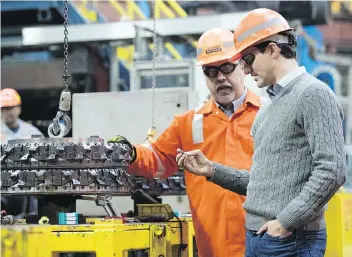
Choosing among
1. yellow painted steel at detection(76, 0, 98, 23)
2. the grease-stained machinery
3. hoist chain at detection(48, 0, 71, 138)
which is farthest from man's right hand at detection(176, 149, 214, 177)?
yellow painted steel at detection(76, 0, 98, 23)

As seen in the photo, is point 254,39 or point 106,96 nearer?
point 254,39

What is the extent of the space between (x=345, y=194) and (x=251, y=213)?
5.03ft

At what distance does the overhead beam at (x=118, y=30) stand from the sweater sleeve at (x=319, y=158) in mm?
5415

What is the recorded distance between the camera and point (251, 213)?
2857mm

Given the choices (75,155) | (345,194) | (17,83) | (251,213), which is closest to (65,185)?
(75,155)

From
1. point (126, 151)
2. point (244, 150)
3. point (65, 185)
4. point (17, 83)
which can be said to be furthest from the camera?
point (17, 83)

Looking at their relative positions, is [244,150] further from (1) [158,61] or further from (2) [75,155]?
(1) [158,61]

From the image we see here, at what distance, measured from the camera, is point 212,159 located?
12.6 feet

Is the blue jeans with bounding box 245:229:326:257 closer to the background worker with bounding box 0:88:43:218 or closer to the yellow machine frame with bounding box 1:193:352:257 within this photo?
the yellow machine frame with bounding box 1:193:352:257

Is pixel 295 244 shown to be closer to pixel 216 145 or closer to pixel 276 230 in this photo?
pixel 276 230

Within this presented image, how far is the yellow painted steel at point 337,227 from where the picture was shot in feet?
13.6

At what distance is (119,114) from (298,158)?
8.44 ft

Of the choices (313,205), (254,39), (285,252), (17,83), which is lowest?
(285,252)

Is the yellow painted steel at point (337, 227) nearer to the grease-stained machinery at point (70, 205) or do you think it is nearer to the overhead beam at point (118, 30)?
the grease-stained machinery at point (70, 205)
